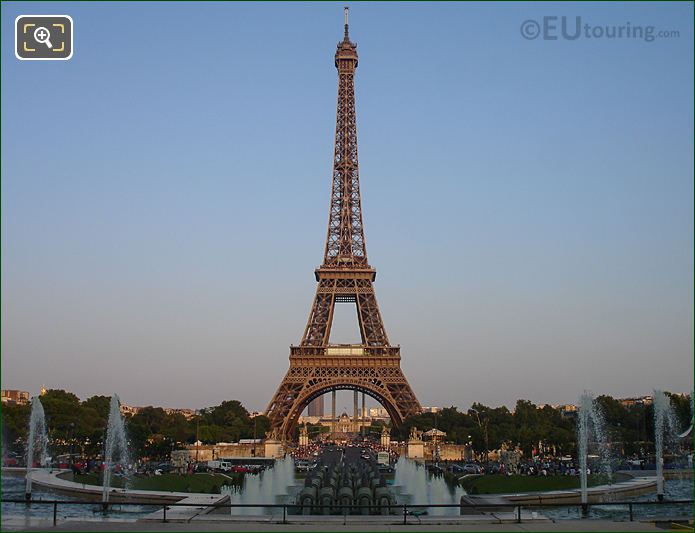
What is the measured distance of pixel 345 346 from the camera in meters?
90.2

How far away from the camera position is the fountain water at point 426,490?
3143 centimetres

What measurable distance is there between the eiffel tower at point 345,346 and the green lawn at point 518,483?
46.7 metres

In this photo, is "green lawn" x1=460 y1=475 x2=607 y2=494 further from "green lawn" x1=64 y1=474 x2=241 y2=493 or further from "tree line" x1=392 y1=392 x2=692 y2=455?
"tree line" x1=392 y1=392 x2=692 y2=455

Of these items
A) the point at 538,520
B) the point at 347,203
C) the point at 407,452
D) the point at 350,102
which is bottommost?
the point at 407,452

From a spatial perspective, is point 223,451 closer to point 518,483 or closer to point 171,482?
point 171,482

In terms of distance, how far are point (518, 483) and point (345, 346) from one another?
54.5 m

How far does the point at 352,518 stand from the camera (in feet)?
60.8

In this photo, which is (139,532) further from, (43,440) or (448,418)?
(448,418)

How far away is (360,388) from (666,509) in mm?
67168

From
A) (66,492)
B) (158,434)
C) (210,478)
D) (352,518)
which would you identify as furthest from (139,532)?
(158,434)

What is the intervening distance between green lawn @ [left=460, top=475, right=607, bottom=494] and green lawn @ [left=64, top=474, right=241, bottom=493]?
11855 mm

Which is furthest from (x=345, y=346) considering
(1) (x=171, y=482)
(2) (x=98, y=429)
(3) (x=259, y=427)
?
(1) (x=171, y=482)

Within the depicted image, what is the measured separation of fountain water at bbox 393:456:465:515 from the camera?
31433mm

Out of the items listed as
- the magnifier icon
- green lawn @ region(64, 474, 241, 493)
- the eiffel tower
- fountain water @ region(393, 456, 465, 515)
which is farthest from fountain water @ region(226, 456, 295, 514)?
the eiffel tower
